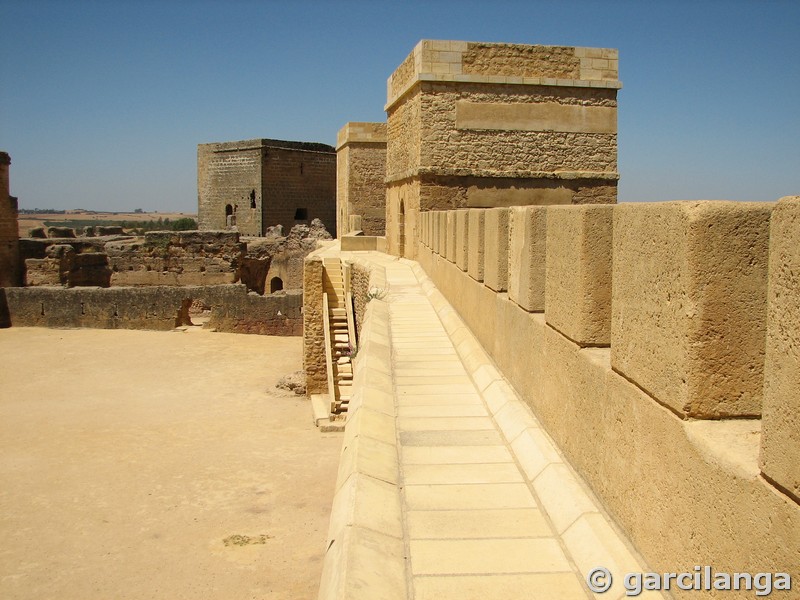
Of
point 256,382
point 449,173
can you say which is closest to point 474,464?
point 449,173

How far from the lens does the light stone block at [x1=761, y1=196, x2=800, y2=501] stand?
1465 mm

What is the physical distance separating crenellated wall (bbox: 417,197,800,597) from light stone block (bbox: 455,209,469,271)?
9.93 feet

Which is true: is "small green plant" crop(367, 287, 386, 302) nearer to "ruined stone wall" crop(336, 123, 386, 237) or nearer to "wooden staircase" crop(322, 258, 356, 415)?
"wooden staircase" crop(322, 258, 356, 415)

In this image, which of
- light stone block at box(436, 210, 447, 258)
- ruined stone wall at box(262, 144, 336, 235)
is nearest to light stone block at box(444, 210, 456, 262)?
light stone block at box(436, 210, 447, 258)

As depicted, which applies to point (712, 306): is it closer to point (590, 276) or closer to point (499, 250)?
point (590, 276)

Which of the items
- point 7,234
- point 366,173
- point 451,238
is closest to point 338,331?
point 451,238

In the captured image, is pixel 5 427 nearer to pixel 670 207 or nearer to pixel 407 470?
pixel 407 470

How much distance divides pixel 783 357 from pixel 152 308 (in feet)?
66.3

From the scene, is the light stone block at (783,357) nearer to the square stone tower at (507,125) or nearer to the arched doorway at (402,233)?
the square stone tower at (507,125)

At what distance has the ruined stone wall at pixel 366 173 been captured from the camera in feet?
81.9

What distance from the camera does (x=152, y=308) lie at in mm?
20250

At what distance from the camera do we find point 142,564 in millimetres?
6957

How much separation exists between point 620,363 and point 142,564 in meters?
5.99

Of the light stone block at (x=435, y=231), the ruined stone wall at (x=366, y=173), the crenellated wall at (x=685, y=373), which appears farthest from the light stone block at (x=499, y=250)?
the ruined stone wall at (x=366, y=173)
